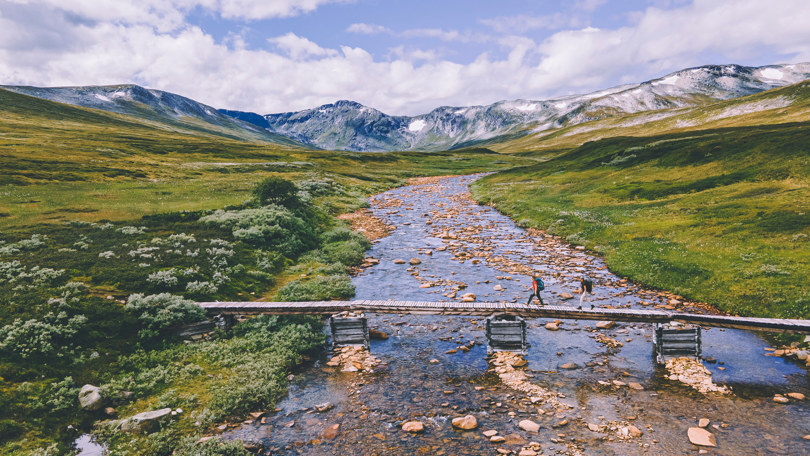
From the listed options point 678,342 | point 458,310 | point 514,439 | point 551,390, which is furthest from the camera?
point 458,310

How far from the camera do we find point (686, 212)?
1325 inches

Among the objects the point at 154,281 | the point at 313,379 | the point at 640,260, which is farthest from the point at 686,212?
the point at 154,281

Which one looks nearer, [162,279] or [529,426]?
[529,426]

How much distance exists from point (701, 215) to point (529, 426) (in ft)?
99.1

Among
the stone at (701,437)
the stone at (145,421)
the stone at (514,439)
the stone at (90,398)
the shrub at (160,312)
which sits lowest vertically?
the stone at (514,439)

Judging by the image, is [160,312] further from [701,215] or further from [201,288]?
[701,215]

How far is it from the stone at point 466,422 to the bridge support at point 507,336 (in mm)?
4535

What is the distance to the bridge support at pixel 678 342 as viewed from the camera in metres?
14.9

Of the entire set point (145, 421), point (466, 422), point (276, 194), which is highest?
point (276, 194)

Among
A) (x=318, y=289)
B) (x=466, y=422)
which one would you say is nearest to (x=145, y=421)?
(x=466, y=422)

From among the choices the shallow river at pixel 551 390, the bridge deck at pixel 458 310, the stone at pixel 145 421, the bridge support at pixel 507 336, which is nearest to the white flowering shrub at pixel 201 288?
the bridge deck at pixel 458 310

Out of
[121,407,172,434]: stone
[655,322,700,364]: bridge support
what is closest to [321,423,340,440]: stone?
[121,407,172,434]: stone

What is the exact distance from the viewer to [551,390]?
13336 mm

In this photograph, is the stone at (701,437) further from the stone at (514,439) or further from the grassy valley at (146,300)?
the grassy valley at (146,300)
